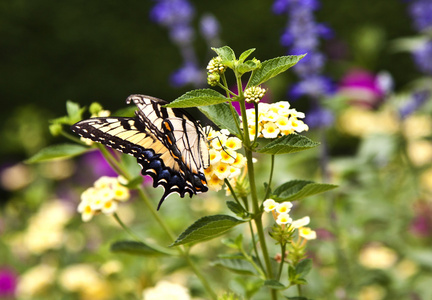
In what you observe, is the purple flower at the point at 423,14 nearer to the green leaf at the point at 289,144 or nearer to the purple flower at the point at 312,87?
the purple flower at the point at 312,87

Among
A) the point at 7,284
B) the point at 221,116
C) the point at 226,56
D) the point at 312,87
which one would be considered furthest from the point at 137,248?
the point at 7,284

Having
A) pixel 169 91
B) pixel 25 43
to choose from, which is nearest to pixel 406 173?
pixel 169 91

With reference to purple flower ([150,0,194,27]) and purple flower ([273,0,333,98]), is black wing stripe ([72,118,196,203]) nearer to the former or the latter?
purple flower ([273,0,333,98])

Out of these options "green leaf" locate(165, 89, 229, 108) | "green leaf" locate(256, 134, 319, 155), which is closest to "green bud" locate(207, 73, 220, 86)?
"green leaf" locate(165, 89, 229, 108)

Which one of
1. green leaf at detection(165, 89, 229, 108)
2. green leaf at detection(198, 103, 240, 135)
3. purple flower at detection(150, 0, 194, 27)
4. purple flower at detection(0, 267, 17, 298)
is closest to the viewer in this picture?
green leaf at detection(165, 89, 229, 108)

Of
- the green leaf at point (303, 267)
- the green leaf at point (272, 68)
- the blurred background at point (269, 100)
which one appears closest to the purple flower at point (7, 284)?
the blurred background at point (269, 100)
